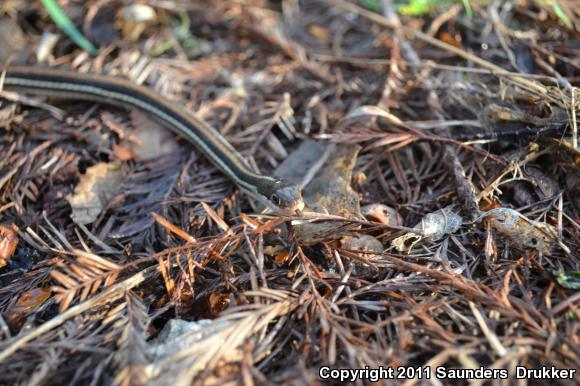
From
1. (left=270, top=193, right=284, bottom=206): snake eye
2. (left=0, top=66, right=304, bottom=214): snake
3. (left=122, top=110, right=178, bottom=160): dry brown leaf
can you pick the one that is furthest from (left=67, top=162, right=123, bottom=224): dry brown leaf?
(left=270, top=193, right=284, bottom=206): snake eye

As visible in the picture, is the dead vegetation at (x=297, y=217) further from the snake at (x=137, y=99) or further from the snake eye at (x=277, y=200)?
the snake eye at (x=277, y=200)

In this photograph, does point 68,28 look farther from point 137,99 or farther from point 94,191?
point 94,191

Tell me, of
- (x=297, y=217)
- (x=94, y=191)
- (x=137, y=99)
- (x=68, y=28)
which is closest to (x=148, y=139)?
(x=137, y=99)

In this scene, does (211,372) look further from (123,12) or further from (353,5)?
(353,5)

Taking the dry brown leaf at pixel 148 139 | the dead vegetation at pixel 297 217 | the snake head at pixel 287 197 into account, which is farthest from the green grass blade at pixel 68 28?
the snake head at pixel 287 197

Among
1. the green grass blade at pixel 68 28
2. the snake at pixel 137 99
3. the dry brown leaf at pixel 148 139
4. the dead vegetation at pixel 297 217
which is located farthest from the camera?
the green grass blade at pixel 68 28

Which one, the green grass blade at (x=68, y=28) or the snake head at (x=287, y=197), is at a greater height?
the green grass blade at (x=68, y=28)

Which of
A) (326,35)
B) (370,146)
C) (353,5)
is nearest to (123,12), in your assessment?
(326,35)

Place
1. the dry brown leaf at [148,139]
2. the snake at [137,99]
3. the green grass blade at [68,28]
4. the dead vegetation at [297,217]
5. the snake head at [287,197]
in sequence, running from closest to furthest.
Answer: the dead vegetation at [297,217] < the snake head at [287,197] < the snake at [137,99] < the dry brown leaf at [148,139] < the green grass blade at [68,28]
